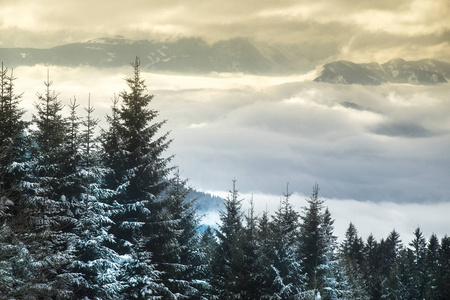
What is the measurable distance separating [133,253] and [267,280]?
1156 centimetres

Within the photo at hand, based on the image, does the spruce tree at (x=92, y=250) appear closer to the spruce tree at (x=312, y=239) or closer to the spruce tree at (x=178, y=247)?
the spruce tree at (x=178, y=247)

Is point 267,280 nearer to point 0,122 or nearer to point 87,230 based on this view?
point 87,230

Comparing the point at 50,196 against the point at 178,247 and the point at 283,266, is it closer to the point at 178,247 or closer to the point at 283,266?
the point at 178,247

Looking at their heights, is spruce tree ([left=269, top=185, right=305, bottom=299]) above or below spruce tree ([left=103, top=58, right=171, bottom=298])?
below

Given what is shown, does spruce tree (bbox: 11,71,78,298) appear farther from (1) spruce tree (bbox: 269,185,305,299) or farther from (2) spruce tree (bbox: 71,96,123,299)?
(1) spruce tree (bbox: 269,185,305,299)

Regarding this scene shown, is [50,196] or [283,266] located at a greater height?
[50,196]

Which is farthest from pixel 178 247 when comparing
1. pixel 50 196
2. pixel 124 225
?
pixel 50 196

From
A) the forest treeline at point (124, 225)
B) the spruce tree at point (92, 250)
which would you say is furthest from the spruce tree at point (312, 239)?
the spruce tree at point (92, 250)

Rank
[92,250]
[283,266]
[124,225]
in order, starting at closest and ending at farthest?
[92,250] < [124,225] < [283,266]

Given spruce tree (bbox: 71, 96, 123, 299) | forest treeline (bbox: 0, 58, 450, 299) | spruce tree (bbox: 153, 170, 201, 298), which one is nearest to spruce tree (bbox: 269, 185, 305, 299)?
forest treeline (bbox: 0, 58, 450, 299)

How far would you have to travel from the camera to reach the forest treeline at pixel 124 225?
23.5 m

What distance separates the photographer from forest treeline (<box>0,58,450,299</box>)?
23.5 meters

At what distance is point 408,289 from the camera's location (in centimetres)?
8906

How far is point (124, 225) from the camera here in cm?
2909
